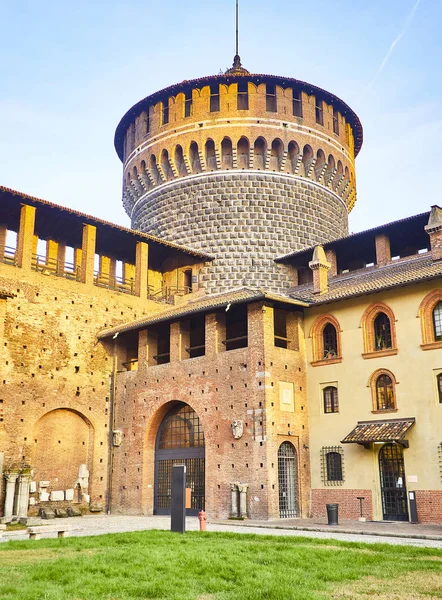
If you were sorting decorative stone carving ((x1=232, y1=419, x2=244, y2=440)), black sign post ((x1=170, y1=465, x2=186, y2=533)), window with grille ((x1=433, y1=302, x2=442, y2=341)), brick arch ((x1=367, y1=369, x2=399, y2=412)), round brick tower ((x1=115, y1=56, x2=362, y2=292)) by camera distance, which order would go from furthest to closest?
1. round brick tower ((x1=115, y1=56, x2=362, y2=292))
2. decorative stone carving ((x1=232, y1=419, x2=244, y2=440))
3. brick arch ((x1=367, y1=369, x2=399, y2=412))
4. window with grille ((x1=433, y1=302, x2=442, y2=341))
5. black sign post ((x1=170, y1=465, x2=186, y2=533))

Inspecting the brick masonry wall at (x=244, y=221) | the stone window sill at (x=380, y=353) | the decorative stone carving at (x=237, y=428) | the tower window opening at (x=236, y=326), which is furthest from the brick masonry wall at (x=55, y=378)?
the stone window sill at (x=380, y=353)

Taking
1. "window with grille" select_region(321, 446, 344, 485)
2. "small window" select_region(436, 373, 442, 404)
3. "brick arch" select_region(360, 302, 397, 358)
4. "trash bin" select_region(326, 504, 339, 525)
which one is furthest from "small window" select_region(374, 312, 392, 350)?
"trash bin" select_region(326, 504, 339, 525)

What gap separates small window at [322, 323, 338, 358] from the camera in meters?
23.6

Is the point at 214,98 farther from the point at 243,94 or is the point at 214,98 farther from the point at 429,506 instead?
the point at 429,506

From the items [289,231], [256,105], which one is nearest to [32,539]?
[289,231]

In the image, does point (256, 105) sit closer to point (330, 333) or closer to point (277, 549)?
point (330, 333)

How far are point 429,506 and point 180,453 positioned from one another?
930 cm

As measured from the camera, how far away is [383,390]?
21.9 meters

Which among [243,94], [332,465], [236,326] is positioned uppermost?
[243,94]

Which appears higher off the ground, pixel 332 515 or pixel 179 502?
pixel 179 502

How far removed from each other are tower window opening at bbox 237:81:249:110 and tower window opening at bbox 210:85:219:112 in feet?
3.56

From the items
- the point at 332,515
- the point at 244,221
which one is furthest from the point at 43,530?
the point at 244,221

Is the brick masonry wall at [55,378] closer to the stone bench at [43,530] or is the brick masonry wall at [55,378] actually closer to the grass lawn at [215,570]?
the stone bench at [43,530]

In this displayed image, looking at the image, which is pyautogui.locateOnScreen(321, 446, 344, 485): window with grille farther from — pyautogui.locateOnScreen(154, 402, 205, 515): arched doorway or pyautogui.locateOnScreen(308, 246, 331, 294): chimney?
pyautogui.locateOnScreen(308, 246, 331, 294): chimney
